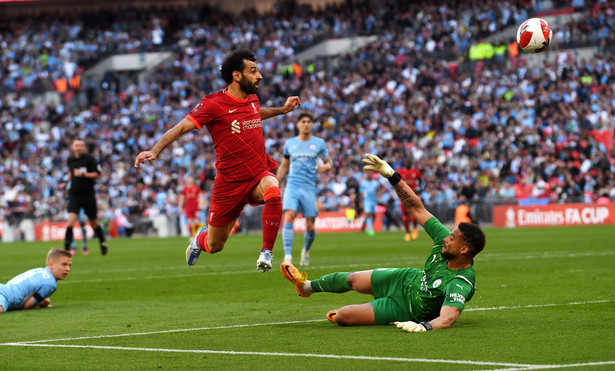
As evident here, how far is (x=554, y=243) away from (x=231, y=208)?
13513 mm

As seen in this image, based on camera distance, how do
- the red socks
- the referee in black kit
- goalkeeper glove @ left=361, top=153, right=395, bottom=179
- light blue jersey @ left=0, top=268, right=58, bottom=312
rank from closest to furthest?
goalkeeper glove @ left=361, top=153, right=395, bottom=179
the red socks
light blue jersey @ left=0, top=268, right=58, bottom=312
the referee in black kit

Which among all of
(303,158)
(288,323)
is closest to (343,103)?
(303,158)

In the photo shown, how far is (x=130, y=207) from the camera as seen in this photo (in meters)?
42.8

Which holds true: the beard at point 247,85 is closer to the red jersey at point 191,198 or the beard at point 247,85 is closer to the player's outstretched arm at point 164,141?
the player's outstretched arm at point 164,141

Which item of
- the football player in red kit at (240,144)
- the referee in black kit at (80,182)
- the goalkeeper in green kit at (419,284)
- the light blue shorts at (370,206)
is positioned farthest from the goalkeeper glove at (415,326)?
the light blue shorts at (370,206)

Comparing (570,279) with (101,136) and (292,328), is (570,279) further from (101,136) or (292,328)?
(101,136)

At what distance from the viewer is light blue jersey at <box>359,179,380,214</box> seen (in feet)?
107

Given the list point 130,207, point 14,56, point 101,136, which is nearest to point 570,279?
point 130,207

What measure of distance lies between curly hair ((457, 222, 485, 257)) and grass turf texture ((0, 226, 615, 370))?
737 millimetres

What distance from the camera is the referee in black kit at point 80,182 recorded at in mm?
20047

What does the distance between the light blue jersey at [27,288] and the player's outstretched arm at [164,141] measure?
2.63 m

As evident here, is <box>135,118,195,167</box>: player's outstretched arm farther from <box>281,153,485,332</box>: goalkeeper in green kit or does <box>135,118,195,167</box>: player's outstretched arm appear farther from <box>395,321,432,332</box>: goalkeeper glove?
<box>395,321,432,332</box>: goalkeeper glove

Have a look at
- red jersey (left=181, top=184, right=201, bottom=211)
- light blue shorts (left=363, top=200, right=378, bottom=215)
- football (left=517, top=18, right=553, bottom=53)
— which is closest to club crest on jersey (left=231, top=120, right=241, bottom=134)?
football (left=517, top=18, right=553, bottom=53)

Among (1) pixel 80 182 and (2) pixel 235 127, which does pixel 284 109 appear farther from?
(1) pixel 80 182
